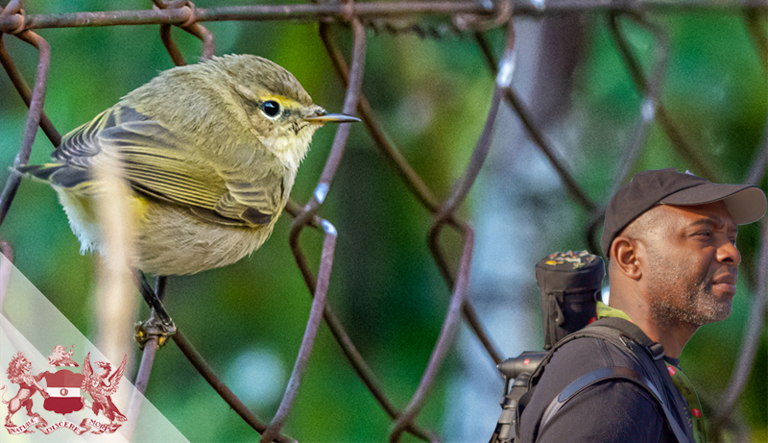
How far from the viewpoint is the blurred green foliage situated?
2.35 ft

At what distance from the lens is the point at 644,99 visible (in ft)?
4.29

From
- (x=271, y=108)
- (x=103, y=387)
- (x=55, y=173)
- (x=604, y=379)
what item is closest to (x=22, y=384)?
(x=103, y=387)

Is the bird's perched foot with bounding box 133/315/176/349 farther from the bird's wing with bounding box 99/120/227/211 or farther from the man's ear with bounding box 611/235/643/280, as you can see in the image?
the man's ear with bounding box 611/235/643/280

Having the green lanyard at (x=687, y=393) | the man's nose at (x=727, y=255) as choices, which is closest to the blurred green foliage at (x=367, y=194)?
the green lanyard at (x=687, y=393)

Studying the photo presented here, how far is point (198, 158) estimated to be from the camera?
30.1 inches

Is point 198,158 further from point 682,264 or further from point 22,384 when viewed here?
point 682,264

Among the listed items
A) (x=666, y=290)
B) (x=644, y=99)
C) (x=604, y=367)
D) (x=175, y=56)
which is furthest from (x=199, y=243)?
(x=644, y=99)

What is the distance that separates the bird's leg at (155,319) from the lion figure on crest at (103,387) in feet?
0.15

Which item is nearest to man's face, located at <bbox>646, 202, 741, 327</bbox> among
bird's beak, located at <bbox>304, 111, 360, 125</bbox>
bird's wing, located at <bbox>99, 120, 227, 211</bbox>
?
bird's beak, located at <bbox>304, 111, 360, 125</bbox>

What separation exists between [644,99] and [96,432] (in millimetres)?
1049

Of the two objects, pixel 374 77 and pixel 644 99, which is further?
pixel 644 99

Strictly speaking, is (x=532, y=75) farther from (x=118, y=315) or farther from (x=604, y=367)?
(x=118, y=315)

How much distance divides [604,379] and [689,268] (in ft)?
0.94

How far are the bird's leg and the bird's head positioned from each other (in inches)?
7.9
